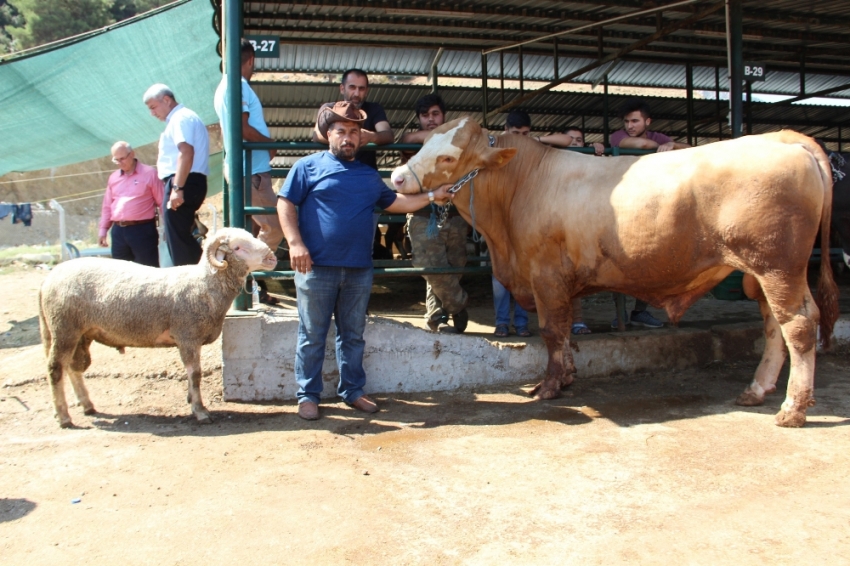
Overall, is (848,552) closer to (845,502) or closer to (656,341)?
(845,502)

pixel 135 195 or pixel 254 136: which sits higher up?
pixel 254 136

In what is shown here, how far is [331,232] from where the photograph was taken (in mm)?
4895

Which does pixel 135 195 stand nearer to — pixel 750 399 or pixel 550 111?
pixel 750 399

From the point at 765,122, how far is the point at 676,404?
9.28m

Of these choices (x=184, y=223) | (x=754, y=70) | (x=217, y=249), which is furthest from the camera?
(x=754, y=70)

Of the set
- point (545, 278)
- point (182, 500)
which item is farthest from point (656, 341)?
point (182, 500)

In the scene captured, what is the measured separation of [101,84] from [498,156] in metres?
6.02

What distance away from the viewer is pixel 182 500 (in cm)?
361

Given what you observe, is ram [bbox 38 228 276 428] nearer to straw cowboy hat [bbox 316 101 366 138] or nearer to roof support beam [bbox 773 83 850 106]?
straw cowboy hat [bbox 316 101 366 138]

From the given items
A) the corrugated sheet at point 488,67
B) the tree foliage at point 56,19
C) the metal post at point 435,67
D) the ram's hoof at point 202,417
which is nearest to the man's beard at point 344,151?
the ram's hoof at point 202,417

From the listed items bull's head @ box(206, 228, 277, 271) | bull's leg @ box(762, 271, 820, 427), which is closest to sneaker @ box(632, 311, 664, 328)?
bull's leg @ box(762, 271, 820, 427)

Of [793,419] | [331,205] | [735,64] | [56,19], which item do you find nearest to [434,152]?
[331,205]

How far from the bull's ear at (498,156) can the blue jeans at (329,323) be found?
3.79 ft

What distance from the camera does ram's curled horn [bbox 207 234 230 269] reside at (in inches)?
189
